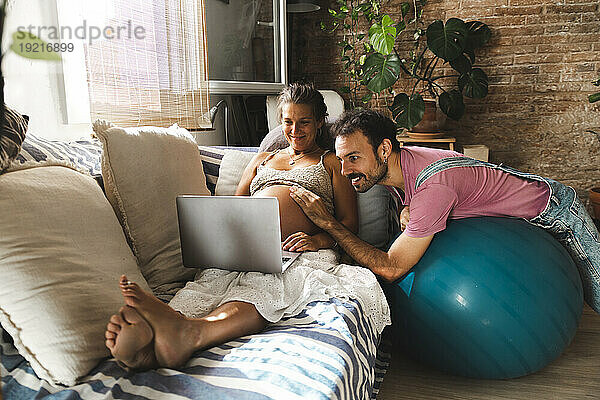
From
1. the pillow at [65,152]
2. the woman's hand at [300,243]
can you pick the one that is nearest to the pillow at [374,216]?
the woman's hand at [300,243]

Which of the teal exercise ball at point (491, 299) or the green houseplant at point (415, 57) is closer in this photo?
the teal exercise ball at point (491, 299)

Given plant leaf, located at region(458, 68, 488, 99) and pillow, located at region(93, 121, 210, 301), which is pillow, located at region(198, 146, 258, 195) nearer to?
pillow, located at region(93, 121, 210, 301)

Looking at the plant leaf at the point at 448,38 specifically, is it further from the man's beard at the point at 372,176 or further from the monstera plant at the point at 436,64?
the man's beard at the point at 372,176

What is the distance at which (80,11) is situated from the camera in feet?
6.40

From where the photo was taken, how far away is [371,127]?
70.1 inches

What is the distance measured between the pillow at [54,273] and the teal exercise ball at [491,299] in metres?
0.95

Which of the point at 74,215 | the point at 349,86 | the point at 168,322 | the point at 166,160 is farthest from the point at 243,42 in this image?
the point at 168,322

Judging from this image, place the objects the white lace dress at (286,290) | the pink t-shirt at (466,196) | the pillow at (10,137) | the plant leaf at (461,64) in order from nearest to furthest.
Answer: the pillow at (10,137)
the white lace dress at (286,290)
the pink t-shirt at (466,196)
the plant leaf at (461,64)

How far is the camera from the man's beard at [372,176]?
180 centimetres

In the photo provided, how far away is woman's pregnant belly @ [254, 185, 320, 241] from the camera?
1.88 m

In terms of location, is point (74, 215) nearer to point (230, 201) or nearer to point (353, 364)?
point (230, 201)

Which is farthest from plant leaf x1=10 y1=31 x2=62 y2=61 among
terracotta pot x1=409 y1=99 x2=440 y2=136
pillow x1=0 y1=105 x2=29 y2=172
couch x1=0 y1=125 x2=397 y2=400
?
terracotta pot x1=409 y1=99 x2=440 y2=136

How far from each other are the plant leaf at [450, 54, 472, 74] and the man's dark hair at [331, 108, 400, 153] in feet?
6.61

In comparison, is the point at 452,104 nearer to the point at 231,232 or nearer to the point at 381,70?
the point at 381,70
